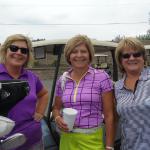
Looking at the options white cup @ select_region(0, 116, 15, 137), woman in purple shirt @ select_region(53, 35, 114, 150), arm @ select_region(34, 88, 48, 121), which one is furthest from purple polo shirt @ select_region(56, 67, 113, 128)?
white cup @ select_region(0, 116, 15, 137)

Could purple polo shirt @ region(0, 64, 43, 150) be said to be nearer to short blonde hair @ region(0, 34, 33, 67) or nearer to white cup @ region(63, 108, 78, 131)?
short blonde hair @ region(0, 34, 33, 67)

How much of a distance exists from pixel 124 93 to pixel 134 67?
0.70 ft

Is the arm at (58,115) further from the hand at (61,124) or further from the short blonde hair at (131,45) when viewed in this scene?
the short blonde hair at (131,45)

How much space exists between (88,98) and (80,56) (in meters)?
0.34

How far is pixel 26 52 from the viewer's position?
344cm

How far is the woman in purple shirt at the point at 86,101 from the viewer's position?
10.5ft

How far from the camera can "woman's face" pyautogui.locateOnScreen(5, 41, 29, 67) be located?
11.1 feet

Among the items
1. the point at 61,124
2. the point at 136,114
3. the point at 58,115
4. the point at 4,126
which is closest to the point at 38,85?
the point at 58,115

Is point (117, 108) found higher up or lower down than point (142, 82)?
lower down

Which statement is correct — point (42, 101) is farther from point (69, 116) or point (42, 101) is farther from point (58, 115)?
point (69, 116)

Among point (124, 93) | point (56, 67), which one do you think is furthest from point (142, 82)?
point (56, 67)

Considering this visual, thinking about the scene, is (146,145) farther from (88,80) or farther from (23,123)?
(23,123)

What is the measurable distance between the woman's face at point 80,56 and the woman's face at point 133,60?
0.31 metres

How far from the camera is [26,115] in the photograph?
10.9 ft
